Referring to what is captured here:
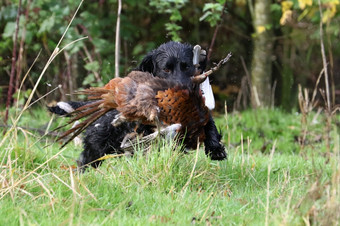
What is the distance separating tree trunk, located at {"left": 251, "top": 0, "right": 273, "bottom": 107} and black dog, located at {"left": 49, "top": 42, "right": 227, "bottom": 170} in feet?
16.8

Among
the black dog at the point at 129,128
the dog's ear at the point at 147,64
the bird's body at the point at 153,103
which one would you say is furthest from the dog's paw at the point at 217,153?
the dog's ear at the point at 147,64

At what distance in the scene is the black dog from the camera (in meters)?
3.99

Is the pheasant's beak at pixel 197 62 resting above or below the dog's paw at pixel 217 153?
above

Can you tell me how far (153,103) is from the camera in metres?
3.36

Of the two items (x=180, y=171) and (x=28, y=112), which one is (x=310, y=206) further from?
(x=28, y=112)

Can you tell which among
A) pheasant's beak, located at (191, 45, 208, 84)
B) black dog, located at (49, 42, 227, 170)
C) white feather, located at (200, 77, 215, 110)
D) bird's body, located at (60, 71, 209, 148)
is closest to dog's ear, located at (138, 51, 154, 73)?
black dog, located at (49, 42, 227, 170)

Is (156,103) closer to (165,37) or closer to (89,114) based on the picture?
(89,114)

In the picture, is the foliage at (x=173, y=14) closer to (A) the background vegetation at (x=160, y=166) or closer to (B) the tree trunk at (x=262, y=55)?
(A) the background vegetation at (x=160, y=166)

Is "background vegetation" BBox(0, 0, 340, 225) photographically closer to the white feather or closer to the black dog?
the black dog

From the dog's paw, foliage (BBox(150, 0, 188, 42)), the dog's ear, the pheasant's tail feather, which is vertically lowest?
the dog's paw

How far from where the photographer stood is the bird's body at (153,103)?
335 centimetres

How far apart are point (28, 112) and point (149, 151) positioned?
13.3ft

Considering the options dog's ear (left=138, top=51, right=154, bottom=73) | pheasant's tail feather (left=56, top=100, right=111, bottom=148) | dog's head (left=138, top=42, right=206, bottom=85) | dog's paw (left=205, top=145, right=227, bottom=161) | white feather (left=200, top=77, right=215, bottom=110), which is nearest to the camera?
pheasant's tail feather (left=56, top=100, right=111, bottom=148)

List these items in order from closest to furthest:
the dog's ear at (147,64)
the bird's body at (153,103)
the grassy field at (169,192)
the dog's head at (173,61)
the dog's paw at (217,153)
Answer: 1. the grassy field at (169,192)
2. the bird's body at (153,103)
3. the dog's paw at (217,153)
4. the dog's head at (173,61)
5. the dog's ear at (147,64)
